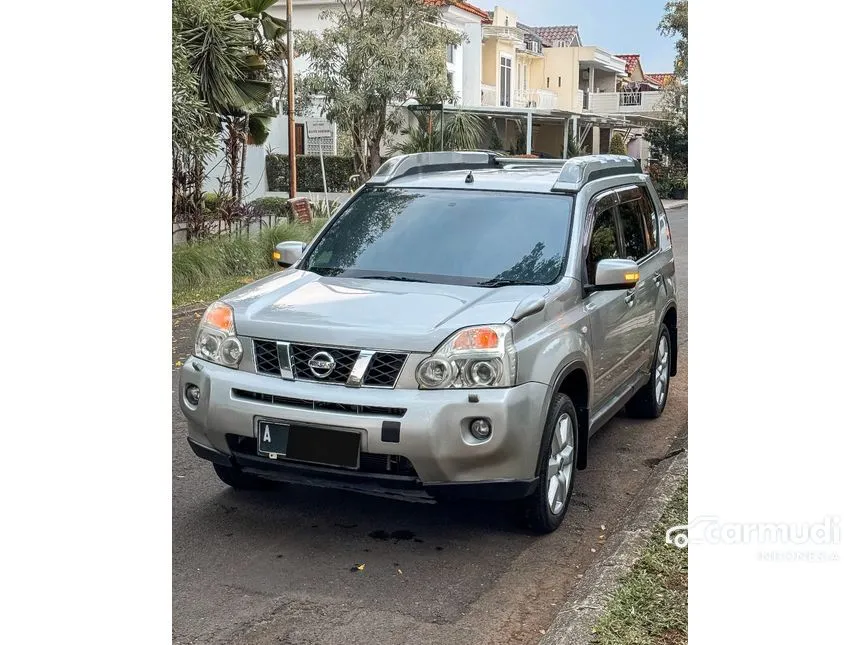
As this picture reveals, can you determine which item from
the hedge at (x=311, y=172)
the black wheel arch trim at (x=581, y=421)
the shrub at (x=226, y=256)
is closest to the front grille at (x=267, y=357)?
the black wheel arch trim at (x=581, y=421)

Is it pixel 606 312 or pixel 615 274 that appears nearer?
pixel 615 274

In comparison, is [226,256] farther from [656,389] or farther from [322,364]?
[322,364]

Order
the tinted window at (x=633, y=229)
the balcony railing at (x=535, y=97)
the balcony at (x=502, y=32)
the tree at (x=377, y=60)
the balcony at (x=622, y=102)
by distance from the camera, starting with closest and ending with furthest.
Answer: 1. the tinted window at (x=633, y=229)
2. the tree at (x=377, y=60)
3. the balcony at (x=502, y=32)
4. the balcony at (x=622, y=102)
5. the balcony railing at (x=535, y=97)

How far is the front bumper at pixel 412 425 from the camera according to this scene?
4445mm

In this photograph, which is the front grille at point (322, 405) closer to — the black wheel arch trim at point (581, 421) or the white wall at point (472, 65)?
the black wheel arch trim at point (581, 421)

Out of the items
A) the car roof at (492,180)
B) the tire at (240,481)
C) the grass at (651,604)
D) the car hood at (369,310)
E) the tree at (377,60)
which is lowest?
the grass at (651,604)

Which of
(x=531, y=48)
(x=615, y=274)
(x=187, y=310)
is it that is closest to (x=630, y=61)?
(x=531, y=48)

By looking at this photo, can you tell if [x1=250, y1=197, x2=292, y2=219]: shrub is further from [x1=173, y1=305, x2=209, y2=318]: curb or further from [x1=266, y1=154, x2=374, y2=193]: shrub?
[x1=266, y1=154, x2=374, y2=193]: shrub

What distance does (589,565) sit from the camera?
15.6ft

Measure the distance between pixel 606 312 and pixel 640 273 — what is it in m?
0.91

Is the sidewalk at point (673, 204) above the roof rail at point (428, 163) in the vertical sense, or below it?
below

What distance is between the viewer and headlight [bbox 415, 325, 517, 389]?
4.54 m

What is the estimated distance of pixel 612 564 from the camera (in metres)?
4.40

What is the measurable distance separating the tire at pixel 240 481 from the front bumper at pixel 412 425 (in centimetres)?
63
